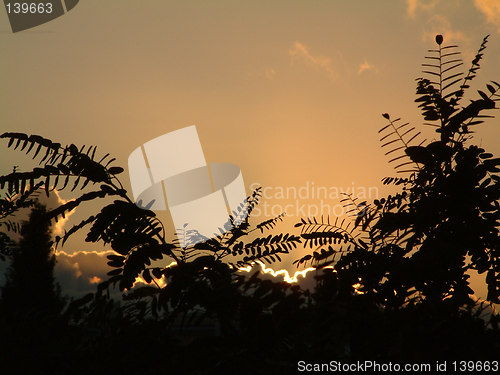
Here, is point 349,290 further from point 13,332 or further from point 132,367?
point 13,332

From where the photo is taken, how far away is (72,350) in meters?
2.37

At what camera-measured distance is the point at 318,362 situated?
191cm

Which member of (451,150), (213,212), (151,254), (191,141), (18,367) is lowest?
(18,367)

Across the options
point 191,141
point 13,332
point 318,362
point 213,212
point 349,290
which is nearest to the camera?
point 318,362

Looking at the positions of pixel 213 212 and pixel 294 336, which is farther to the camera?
pixel 213 212

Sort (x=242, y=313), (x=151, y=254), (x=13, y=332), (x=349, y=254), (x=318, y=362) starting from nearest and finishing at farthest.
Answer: (x=318, y=362) < (x=242, y=313) < (x=13, y=332) < (x=151, y=254) < (x=349, y=254)

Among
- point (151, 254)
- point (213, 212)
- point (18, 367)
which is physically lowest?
point (18, 367)

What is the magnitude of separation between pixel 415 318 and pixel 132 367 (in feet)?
4.34

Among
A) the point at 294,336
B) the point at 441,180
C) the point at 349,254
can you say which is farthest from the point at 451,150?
the point at 294,336

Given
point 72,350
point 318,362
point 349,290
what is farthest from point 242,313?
point 72,350

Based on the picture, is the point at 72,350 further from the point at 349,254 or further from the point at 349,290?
the point at 349,254

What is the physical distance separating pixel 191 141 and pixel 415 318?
9.34 feet

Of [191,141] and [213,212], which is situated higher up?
[191,141]

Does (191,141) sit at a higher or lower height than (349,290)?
higher
